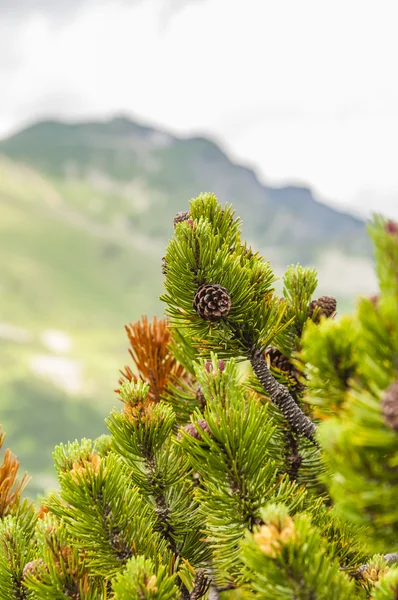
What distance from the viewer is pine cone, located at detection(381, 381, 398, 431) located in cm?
66

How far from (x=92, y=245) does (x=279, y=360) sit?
377 ft

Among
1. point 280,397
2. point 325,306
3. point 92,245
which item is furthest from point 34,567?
point 92,245

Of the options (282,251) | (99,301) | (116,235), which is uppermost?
(282,251)

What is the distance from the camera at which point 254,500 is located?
1.11 meters

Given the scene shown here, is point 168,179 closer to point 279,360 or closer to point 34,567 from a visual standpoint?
point 279,360

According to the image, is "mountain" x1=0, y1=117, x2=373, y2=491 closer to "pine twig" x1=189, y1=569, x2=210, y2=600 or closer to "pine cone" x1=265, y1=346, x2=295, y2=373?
"pine cone" x1=265, y1=346, x2=295, y2=373

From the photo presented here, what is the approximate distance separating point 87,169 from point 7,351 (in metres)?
87.2

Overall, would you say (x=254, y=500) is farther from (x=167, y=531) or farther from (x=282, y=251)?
(x=282, y=251)

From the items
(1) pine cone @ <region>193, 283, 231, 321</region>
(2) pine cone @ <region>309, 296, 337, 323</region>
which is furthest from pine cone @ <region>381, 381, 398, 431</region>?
(2) pine cone @ <region>309, 296, 337, 323</region>

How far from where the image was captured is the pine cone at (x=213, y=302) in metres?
1.23

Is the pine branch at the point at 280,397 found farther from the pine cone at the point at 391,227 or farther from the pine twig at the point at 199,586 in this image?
the pine cone at the point at 391,227

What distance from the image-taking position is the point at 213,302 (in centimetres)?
123

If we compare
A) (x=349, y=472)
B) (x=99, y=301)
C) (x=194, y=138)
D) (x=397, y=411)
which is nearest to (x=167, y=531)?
(x=349, y=472)

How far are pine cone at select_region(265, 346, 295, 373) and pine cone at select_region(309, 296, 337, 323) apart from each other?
146 millimetres
